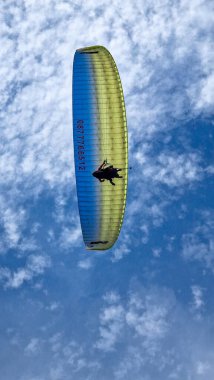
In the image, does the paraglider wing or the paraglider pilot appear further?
the paraglider pilot

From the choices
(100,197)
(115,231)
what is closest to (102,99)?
(100,197)

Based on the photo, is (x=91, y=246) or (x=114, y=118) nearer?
(x=114, y=118)

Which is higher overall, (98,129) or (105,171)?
(98,129)

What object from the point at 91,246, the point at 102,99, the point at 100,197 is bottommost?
the point at 91,246

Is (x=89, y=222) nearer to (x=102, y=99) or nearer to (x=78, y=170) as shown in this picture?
(x=78, y=170)

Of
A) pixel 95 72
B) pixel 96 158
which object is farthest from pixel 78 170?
pixel 95 72

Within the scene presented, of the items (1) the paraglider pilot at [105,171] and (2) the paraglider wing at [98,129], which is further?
(1) the paraglider pilot at [105,171]

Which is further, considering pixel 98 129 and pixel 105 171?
pixel 105 171

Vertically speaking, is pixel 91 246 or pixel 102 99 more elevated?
pixel 102 99
